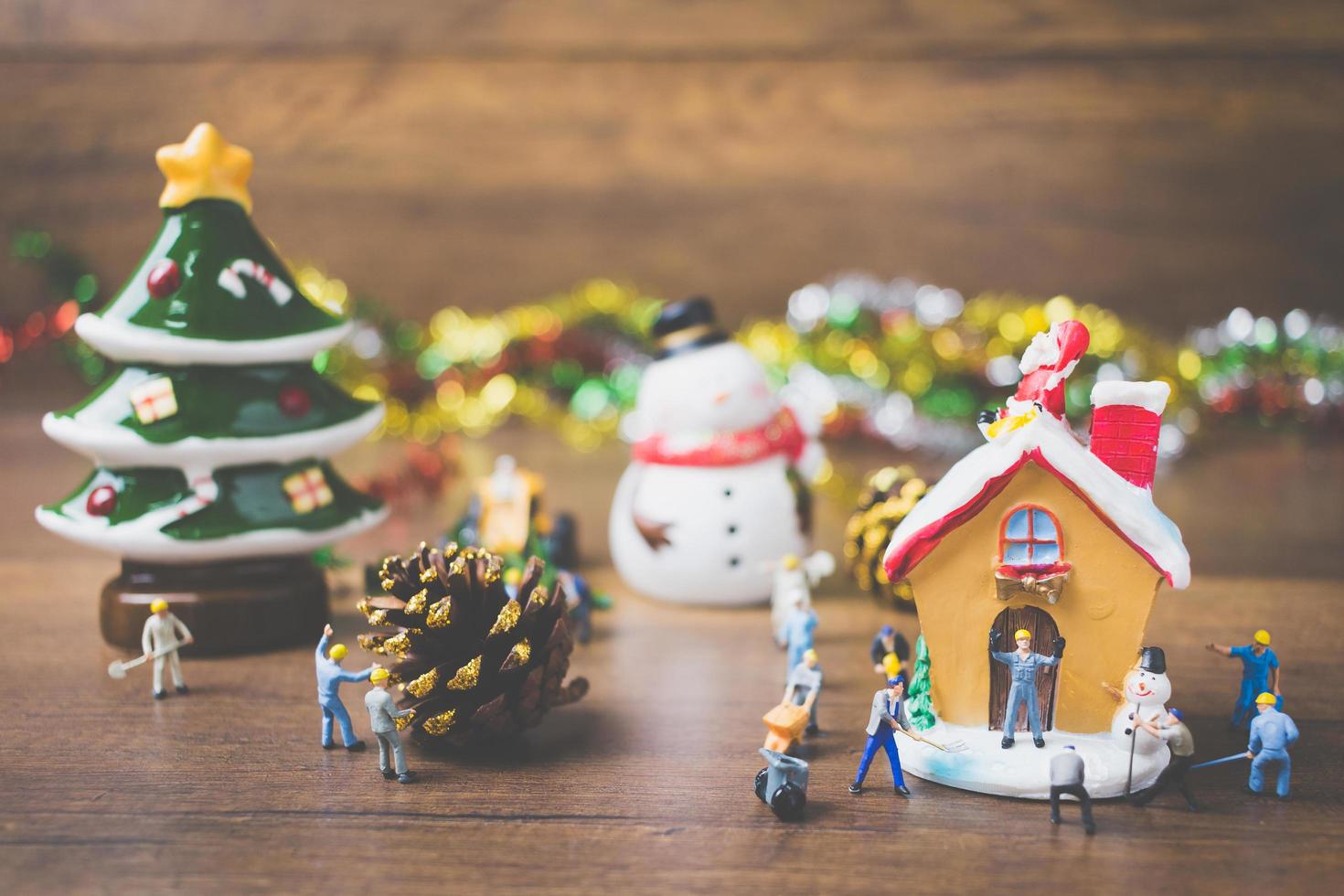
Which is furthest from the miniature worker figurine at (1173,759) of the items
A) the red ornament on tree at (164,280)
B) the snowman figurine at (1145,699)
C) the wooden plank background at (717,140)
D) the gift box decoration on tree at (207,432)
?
the wooden plank background at (717,140)

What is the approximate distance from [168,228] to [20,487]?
156 cm

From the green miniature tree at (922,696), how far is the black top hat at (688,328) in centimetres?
90

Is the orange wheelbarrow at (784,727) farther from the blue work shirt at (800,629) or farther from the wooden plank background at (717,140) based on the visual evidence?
the wooden plank background at (717,140)

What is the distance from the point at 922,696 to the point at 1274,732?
0.42 m

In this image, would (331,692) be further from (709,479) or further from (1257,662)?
(1257,662)

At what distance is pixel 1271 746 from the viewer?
57.5 inches

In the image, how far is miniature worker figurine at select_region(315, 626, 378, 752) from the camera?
1606mm

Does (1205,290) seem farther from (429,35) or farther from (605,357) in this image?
(429,35)

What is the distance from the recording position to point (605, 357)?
12.2ft

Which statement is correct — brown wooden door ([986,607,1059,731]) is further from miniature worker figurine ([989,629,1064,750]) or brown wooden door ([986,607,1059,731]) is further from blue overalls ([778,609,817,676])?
blue overalls ([778,609,817,676])

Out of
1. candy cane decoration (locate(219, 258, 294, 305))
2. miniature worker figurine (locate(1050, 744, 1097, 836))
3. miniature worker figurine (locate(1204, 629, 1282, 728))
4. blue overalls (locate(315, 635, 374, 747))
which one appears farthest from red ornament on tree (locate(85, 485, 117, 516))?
miniature worker figurine (locate(1204, 629, 1282, 728))

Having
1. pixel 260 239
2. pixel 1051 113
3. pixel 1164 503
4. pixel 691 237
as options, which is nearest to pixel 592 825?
pixel 260 239

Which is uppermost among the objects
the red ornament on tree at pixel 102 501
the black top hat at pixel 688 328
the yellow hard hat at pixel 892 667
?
the black top hat at pixel 688 328

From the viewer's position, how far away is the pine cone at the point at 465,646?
5.16 feet
